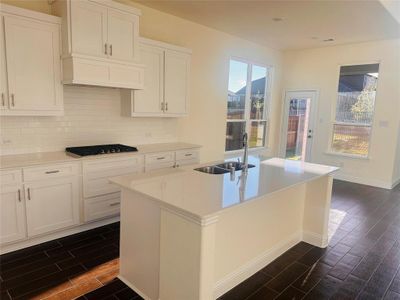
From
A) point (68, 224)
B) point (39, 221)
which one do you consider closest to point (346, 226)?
point (68, 224)

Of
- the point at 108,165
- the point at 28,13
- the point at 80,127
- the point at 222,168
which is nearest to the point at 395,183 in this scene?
the point at 222,168

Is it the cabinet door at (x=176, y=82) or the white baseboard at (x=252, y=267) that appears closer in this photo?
the white baseboard at (x=252, y=267)

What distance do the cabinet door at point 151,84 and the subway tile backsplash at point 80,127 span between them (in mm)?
307

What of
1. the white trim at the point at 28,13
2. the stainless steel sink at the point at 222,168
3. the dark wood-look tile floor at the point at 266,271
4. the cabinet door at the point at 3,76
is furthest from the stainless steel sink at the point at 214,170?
the white trim at the point at 28,13

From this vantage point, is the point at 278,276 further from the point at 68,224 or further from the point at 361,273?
the point at 68,224

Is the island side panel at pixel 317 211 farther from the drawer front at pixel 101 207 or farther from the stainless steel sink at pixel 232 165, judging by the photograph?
the drawer front at pixel 101 207

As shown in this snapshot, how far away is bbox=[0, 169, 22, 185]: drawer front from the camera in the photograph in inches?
105

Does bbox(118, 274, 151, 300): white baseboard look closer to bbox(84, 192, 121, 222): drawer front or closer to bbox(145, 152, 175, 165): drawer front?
bbox(84, 192, 121, 222): drawer front

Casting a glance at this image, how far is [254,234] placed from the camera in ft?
8.66

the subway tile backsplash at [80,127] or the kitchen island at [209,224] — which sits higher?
the subway tile backsplash at [80,127]

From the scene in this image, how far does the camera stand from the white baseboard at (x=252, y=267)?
2369 millimetres

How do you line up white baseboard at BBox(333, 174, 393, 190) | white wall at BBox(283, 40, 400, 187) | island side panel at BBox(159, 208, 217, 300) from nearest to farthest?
island side panel at BBox(159, 208, 217, 300), white wall at BBox(283, 40, 400, 187), white baseboard at BBox(333, 174, 393, 190)

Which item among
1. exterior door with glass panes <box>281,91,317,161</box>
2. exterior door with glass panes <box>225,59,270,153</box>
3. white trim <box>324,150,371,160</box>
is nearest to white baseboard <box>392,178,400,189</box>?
white trim <box>324,150,371,160</box>

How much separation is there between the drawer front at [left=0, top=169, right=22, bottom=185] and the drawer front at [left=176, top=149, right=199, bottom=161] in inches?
79.5
